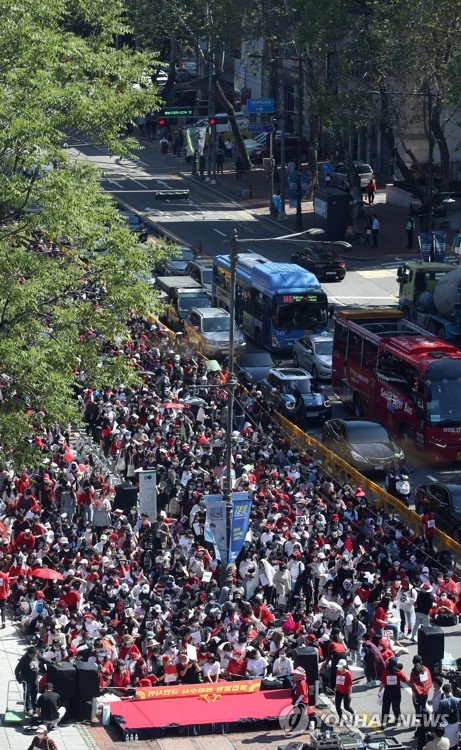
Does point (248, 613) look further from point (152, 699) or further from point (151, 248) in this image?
point (151, 248)

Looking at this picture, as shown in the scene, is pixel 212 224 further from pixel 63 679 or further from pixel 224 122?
pixel 63 679

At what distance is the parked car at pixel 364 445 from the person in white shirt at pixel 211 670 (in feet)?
44.2

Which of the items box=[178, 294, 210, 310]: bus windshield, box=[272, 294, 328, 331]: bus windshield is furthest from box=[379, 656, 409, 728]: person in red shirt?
box=[178, 294, 210, 310]: bus windshield

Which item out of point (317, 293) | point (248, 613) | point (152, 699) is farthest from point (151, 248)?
point (317, 293)

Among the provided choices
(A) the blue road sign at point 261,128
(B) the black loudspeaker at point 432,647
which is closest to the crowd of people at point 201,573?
(B) the black loudspeaker at point 432,647

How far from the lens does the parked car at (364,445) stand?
3778cm

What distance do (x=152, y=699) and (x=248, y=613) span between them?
2.91m

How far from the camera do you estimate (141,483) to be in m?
32.8

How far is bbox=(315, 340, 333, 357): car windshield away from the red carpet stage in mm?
23443

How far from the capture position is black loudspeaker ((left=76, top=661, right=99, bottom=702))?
23609 mm

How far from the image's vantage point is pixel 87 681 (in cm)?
2375

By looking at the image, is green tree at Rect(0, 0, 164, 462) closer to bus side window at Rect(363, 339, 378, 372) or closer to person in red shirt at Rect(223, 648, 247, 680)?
person in red shirt at Rect(223, 648, 247, 680)
